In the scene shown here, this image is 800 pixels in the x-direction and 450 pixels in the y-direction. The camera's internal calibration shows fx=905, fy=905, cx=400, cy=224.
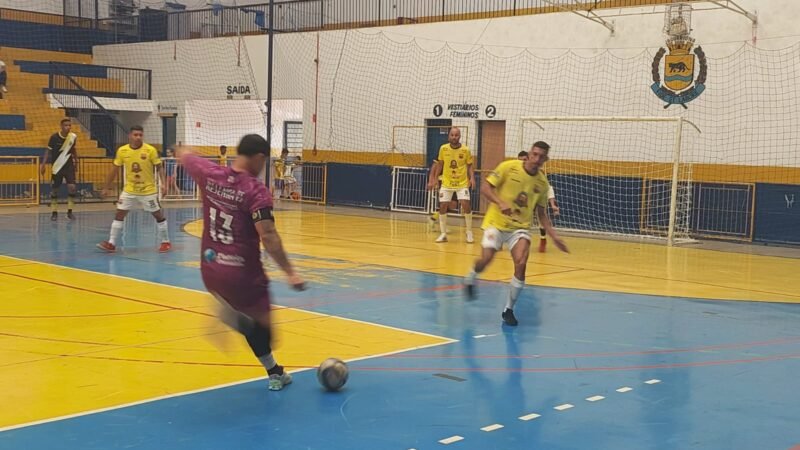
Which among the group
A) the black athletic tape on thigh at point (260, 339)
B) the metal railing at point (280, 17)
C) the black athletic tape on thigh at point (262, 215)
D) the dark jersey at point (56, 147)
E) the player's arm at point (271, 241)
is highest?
the metal railing at point (280, 17)

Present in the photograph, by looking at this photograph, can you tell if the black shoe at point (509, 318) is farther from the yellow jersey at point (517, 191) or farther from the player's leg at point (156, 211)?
the player's leg at point (156, 211)

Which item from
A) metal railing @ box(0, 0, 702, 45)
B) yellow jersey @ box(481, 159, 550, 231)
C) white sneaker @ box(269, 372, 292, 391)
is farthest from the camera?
metal railing @ box(0, 0, 702, 45)

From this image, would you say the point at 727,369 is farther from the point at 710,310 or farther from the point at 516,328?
the point at 710,310

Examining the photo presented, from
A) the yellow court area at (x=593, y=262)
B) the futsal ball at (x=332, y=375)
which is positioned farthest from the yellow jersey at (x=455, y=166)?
the futsal ball at (x=332, y=375)

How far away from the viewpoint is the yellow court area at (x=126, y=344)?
7031mm

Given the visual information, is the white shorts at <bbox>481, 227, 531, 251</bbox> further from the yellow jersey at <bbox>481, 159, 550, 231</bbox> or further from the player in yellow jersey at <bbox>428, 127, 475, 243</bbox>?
the player in yellow jersey at <bbox>428, 127, 475, 243</bbox>

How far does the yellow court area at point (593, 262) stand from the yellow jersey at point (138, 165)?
2.92 m

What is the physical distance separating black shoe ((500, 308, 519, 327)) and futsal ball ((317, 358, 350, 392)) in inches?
130

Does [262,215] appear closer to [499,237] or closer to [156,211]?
[499,237]

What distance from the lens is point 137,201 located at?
602 inches

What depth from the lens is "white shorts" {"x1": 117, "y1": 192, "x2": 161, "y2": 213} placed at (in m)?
15.2

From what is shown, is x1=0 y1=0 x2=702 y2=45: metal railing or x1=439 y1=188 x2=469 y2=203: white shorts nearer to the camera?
x1=439 y1=188 x2=469 y2=203: white shorts

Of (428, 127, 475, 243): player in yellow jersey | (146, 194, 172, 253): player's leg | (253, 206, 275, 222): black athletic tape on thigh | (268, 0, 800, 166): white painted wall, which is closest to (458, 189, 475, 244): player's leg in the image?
(428, 127, 475, 243): player in yellow jersey

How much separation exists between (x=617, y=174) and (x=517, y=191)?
1304 cm
